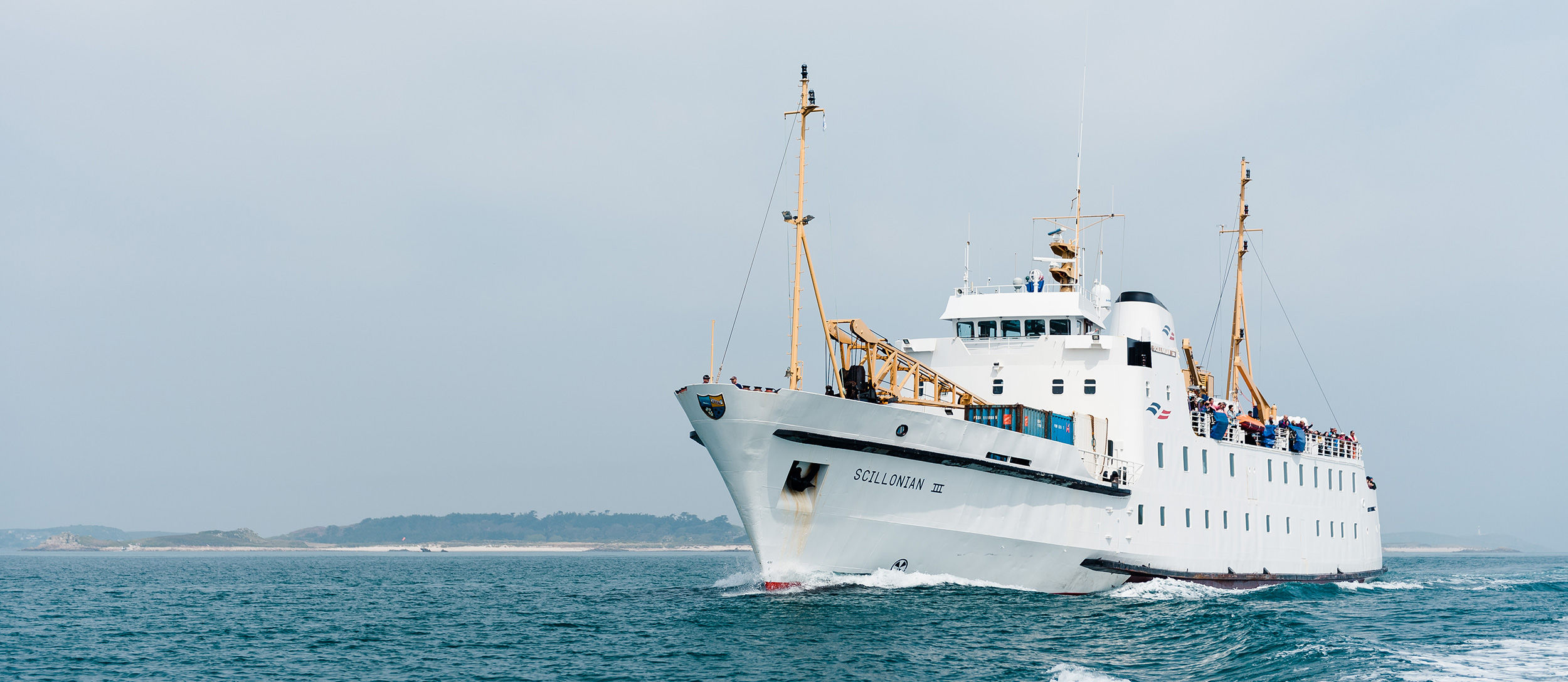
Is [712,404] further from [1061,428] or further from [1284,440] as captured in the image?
[1284,440]

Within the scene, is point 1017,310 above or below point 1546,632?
above

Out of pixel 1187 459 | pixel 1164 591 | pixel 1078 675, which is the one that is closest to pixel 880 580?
pixel 1078 675

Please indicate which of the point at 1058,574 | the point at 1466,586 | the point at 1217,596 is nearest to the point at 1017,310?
the point at 1058,574

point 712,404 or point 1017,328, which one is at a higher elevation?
point 1017,328

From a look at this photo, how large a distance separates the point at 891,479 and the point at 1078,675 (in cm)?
742

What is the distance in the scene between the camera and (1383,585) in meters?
43.6

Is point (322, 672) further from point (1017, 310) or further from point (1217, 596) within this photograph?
point (1217, 596)

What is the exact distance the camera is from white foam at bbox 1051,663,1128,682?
18.8 metres

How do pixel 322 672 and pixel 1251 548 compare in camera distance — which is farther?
pixel 1251 548

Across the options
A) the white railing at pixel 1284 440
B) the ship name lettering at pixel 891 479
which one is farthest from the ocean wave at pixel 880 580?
the white railing at pixel 1284 440

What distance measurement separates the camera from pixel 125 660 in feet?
74.6

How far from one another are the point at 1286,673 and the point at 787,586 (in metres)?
10.9

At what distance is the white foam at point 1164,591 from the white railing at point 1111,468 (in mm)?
2847

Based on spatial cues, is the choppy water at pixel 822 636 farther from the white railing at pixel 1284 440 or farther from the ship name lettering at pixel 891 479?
the white railing at pixel 1284 440
